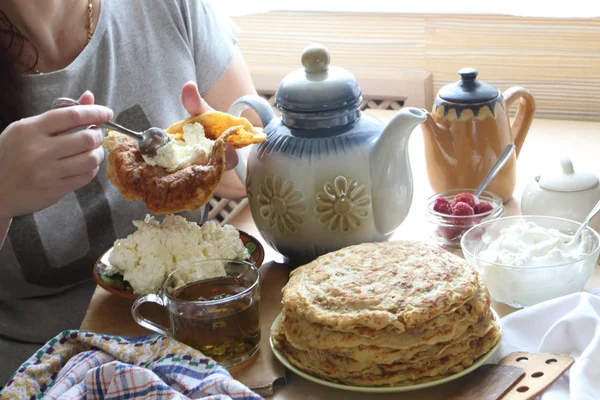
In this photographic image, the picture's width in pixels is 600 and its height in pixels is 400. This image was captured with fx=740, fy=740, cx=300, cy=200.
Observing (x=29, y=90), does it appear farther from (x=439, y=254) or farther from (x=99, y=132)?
(x=439, y=254)

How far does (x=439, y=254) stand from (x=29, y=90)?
2.65 feet

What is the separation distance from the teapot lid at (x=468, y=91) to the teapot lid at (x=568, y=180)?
0.60 feet

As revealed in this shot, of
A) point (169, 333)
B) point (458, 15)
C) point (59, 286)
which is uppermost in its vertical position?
point (458, 15)

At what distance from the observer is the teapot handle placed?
1322mm

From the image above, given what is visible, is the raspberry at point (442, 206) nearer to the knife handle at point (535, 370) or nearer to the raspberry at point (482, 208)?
the raspberry at point (482, 208)

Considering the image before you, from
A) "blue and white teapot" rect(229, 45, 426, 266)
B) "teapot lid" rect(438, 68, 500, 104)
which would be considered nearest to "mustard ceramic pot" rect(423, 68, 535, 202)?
"teapot lid" rect(438, 68, 500, 104)

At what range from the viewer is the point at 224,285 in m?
0.94

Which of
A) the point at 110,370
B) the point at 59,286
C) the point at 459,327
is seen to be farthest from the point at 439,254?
the point at 59,286

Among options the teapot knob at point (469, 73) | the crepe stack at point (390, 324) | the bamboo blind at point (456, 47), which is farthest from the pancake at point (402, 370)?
the bamboo blind at point (456, 47)

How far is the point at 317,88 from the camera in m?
1.03

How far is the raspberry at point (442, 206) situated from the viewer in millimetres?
1178

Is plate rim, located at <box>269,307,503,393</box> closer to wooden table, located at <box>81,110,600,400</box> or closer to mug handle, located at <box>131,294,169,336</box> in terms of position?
wooden table, located at <box>81,110,600,400</box>

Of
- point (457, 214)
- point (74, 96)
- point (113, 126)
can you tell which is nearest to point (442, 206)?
point (457, 214)

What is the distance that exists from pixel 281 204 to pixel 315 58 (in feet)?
0.69
